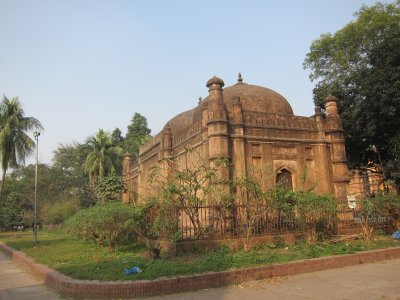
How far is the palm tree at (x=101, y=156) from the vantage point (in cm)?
3001

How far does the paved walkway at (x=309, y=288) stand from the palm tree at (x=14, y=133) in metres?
17.2

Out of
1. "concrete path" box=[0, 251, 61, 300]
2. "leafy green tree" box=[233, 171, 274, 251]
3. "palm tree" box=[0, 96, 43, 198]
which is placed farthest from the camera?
"palm tree" box=[0, 96, 43, 198]

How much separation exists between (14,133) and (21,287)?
1862 centimetres

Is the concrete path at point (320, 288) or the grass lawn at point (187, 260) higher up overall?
the grass lawn at point (187, 260)

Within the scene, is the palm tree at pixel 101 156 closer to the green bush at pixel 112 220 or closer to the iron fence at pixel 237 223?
the green bush at pixel 112 220

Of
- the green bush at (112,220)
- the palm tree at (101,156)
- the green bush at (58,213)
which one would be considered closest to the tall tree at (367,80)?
the green bush at (112,220)

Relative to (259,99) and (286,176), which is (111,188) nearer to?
(259,99)

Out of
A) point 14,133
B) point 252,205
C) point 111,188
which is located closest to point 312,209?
point 252,205

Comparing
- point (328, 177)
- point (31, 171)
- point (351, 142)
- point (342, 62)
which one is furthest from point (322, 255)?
point (31, 171)

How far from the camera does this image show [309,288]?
6238 mm

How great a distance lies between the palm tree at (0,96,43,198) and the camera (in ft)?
75.8

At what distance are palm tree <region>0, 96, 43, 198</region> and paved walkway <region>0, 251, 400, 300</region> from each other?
17.2 meters

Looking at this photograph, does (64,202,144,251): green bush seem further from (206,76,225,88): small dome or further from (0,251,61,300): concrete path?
(206,76,225,88): small dome

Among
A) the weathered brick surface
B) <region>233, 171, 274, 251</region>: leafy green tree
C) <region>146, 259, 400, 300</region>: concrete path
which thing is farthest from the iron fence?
<region>146, 259, 400, 300</region>: concrete path
